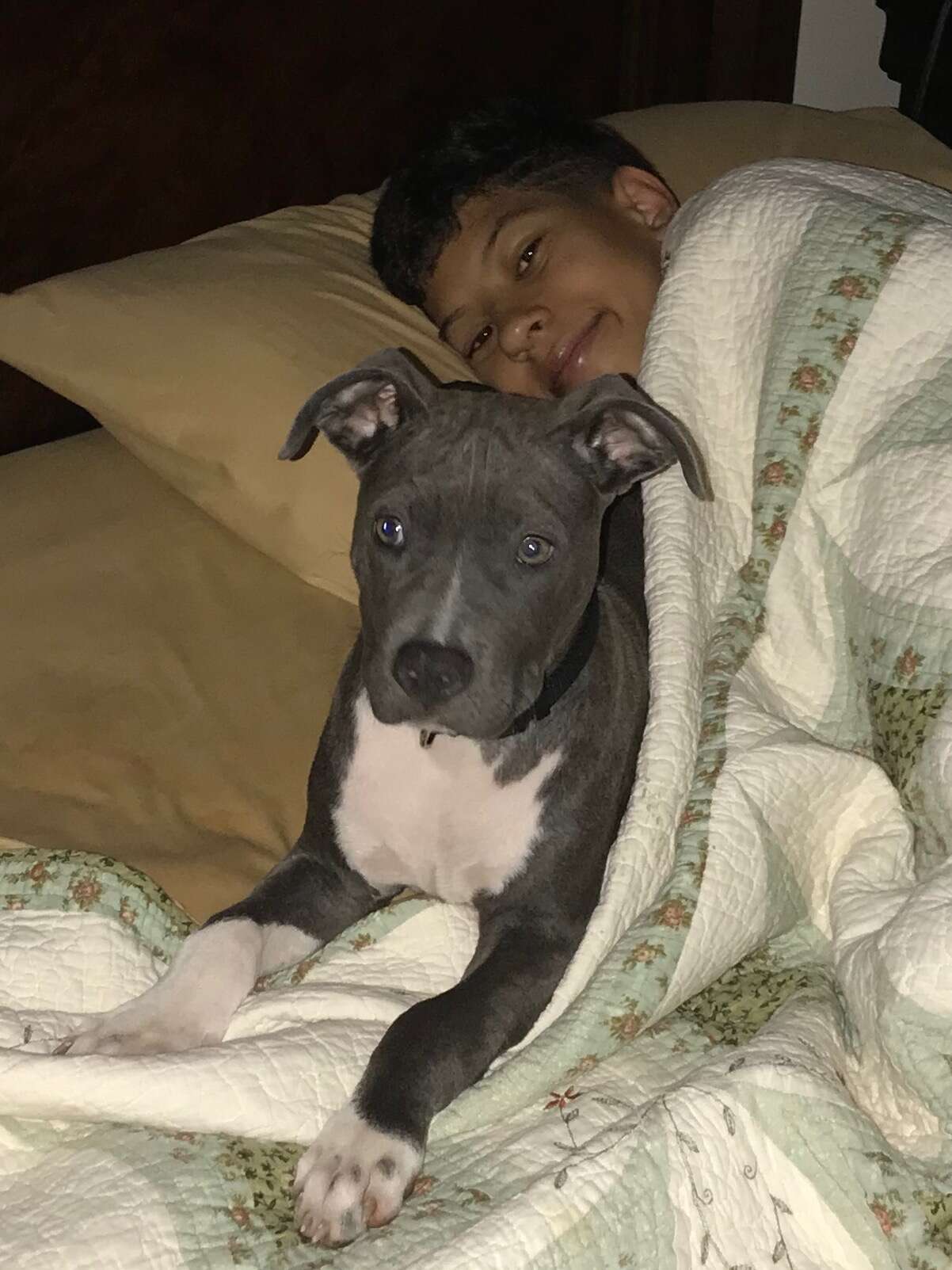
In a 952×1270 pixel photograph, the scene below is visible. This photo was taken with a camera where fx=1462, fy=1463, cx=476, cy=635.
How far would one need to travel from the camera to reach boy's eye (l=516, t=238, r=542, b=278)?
3.62 metres

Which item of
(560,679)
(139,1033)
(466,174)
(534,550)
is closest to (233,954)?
(139,1033)

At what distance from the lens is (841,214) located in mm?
2883

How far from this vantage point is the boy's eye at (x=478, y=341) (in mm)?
3713

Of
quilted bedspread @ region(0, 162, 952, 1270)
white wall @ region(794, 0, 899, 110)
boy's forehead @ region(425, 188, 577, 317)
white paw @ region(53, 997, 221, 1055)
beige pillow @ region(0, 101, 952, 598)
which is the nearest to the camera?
quilted bedspread @ region(0, 162, 952, 1270)

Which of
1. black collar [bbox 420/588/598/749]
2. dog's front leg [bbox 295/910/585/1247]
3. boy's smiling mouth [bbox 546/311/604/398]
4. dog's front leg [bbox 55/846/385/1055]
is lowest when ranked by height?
dog's front leg [bbox 55/846/385/1055]

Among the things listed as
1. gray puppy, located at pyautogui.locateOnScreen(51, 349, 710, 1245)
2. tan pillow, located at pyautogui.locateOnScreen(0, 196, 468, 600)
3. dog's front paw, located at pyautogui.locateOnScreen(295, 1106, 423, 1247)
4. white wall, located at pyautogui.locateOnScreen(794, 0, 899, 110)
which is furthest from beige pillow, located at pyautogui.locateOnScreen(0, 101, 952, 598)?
white wall, located at pyautogui.locateOnScreen(794, 0, 899, 110)

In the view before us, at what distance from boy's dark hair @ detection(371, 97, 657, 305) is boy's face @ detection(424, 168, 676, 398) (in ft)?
0.14

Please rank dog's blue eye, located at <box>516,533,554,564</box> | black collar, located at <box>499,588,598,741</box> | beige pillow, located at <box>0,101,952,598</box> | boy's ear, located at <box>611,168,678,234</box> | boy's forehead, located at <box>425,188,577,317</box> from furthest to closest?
boy's ear, located at <box>611,168,678,234</box>, boy's forehead, located at <box>425,188,577,317</box>, beige pillow, located at <box>0,101,952,598</box>, black collar, located at <box>499,588,598,741</box>, dog's blue eye, located at <box>516,533,554,564</box>

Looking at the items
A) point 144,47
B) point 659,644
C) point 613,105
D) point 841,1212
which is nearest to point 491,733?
point 659,644

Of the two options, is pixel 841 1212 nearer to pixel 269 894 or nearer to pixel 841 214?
pixel 269 894

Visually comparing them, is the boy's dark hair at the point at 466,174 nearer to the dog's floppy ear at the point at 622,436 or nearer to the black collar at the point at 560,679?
the dog's floppy ear at the point at 622,436

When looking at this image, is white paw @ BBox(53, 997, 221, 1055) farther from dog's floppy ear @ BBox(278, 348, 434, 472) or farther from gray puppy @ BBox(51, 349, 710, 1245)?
dog's floppy ear @ BBox(278, 348, 434, 472)

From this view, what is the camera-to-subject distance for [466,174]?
376 cm

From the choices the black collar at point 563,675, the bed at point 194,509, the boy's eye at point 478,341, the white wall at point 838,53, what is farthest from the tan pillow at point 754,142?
the black collar at point 563,675
